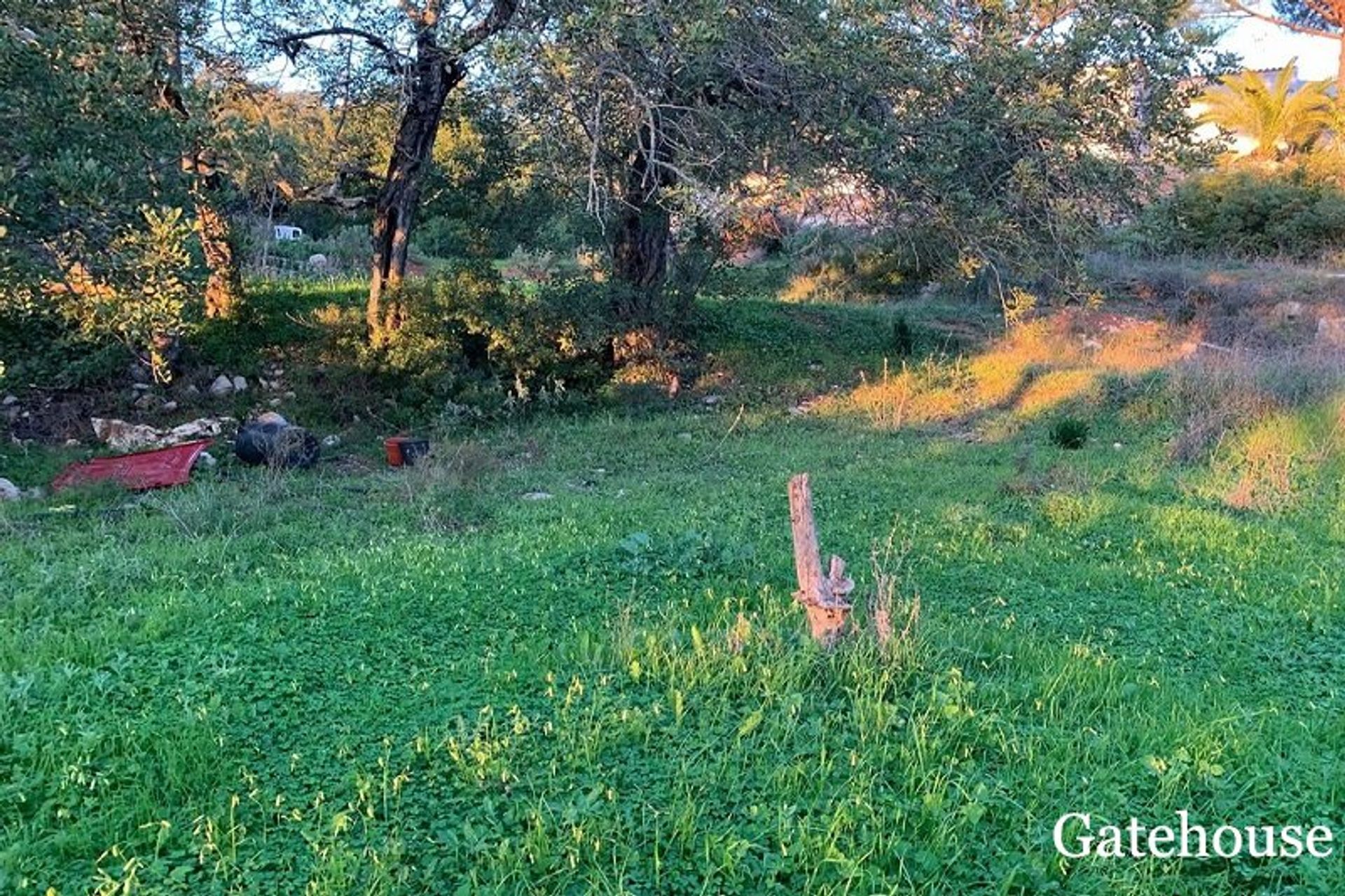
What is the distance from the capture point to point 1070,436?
9.78 meters

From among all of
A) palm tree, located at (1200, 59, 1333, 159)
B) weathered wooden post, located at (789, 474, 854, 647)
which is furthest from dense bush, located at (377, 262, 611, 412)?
palm tree, located at (1200, 59, 1333, 159)

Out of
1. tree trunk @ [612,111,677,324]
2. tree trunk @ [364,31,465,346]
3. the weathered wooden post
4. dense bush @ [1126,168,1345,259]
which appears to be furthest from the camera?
dense bush @ [1126,168,1345,259]

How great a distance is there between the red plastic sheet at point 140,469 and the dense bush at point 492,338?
285cm

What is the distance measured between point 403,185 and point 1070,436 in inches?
326

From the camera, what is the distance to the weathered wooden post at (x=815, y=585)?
390 centimetres

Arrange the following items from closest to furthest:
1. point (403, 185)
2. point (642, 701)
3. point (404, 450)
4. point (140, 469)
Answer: point (642, 701)
point (140, 469)
point (404, 450)
point (403, 185)

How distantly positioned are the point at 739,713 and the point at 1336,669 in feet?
9.90

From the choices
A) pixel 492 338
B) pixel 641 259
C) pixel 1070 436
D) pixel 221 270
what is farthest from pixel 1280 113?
pixel 221 270

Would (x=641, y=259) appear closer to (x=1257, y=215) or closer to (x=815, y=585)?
(x=815, y=585)

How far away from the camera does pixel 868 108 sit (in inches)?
347

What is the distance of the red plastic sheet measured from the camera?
8.04 metres

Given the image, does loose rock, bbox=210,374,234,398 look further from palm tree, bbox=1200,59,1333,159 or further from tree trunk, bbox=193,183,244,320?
palm tree, bbox=1200,59,1333,159

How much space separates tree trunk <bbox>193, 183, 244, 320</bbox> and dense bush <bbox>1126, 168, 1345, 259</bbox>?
1738 centimetres

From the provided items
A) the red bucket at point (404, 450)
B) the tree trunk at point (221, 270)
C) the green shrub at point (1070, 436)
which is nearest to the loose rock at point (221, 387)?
the tree trunk at point (221, 270)
